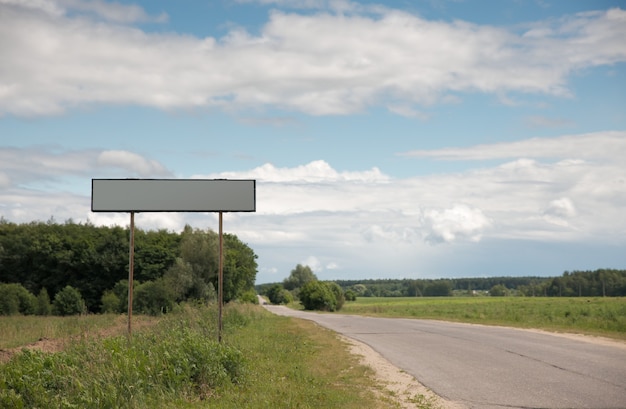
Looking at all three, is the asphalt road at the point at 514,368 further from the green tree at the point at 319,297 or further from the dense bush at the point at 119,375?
the green tree at the point at 319,297

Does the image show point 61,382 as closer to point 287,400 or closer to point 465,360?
point 287,400

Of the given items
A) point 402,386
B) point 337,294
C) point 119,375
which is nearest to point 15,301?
point 119,375

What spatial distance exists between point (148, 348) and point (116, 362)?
143 centimetres

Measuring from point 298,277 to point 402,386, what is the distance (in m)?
136

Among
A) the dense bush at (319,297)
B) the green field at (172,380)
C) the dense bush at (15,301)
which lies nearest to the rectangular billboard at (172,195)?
the green field at (172,380)

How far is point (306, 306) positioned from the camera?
253 feet

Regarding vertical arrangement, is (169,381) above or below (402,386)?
above

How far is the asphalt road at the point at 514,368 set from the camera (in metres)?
11.1

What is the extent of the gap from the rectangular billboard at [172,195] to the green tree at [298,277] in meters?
130

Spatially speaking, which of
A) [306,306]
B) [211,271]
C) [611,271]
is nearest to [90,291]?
[211,271]

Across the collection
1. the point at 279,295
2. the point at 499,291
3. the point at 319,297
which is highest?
the point at 319,297

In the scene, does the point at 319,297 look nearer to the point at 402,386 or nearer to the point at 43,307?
the point at 43,307

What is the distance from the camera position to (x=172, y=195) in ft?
52.1

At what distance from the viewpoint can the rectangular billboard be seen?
624 inches
